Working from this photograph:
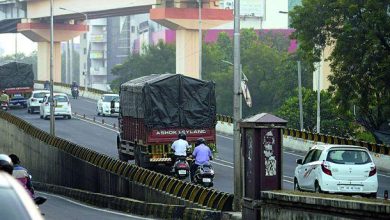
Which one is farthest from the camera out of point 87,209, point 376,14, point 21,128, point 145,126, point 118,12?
point 118,12

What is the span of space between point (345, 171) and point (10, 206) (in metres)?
19.8

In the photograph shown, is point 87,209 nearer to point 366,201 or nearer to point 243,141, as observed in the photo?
point 243,141

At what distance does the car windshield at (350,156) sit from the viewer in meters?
26.9

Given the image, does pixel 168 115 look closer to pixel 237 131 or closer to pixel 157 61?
pixel 237 131

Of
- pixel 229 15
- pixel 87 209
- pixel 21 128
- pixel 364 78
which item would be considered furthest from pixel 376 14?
pixel 229 15

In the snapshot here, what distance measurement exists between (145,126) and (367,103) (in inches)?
510

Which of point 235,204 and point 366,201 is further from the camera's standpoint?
point 235,204

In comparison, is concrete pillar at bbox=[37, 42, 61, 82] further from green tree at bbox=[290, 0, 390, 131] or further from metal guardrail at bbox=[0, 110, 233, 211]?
green tree at bbox=[290, 0, 390, 131]

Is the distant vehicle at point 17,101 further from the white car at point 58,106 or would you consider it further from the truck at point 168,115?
the truck at point 168,115

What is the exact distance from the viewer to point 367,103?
47.9 metres

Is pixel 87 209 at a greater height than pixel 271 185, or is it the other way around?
pixel 271 185

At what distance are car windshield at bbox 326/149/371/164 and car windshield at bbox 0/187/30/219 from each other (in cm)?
1966

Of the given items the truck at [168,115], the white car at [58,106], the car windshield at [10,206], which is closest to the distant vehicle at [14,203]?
the car windshield at [10,206]

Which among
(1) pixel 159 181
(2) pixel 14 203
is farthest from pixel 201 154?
(2) pixel 14 203
